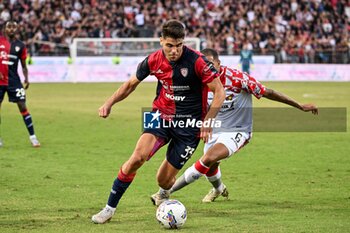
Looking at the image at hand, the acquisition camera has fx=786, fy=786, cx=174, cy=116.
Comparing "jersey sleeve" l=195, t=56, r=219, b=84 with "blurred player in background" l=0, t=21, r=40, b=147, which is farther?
"blurred player in background" l=0, t=21, r=40, b=147

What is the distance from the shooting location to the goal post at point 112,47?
1500 inches

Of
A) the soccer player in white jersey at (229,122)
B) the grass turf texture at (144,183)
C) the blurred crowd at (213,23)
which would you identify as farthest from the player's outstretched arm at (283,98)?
the blurred crowd at (213,23)

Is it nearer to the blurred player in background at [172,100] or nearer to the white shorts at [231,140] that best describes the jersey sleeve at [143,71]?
the blurred player in background at [172,100]

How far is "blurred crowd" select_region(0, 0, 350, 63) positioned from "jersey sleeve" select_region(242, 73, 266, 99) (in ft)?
98.9

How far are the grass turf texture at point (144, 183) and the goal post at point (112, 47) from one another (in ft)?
54.9

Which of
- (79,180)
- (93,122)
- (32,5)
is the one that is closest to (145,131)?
(79,180)

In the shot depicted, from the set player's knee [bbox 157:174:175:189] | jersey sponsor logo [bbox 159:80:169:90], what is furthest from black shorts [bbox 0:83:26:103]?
jersey sponsor logo [bbox 159:80:169:90]

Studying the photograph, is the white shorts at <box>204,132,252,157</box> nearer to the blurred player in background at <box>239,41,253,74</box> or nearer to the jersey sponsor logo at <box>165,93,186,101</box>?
the jersey sponsor logo at <box>165,93,186,101</box>

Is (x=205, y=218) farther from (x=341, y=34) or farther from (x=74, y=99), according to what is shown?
(x=341, y=34)

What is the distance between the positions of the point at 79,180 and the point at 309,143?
22.1 ft

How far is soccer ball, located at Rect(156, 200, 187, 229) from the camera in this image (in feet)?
26.3

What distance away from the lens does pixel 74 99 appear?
1119 inches

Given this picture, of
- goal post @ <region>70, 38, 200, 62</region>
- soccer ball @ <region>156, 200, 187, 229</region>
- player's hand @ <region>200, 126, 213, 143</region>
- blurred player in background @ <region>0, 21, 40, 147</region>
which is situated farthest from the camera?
goal post @ <region>70, 38, 200, 62</region>

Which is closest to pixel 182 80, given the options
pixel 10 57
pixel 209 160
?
pixel 209 160
